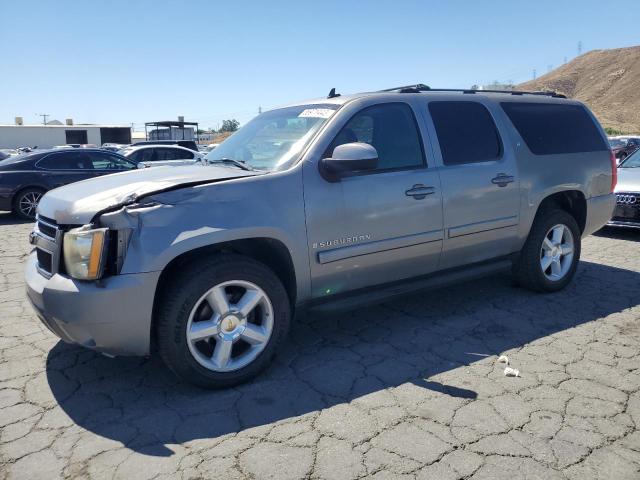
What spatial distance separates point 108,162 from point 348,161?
9.95 metres

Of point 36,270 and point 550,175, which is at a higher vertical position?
point 550,175

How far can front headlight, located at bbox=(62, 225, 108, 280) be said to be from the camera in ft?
9.38

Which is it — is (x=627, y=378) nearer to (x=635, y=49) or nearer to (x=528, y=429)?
(x=528, y=429)

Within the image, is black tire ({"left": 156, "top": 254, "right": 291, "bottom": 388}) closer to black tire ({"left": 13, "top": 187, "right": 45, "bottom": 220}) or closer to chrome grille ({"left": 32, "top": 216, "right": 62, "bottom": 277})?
chrome grille ({"left": 32, "top": 216, "right": 62, "bottom": 277})

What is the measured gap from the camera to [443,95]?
4.41m

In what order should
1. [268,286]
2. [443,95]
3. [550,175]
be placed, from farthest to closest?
[550,175], [443,95], [268,286]

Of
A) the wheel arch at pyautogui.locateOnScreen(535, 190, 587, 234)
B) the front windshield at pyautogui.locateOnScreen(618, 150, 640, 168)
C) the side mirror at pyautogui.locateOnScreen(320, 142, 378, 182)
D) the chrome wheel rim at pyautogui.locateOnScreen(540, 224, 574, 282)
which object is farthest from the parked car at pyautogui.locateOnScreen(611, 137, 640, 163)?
the side mirror at pyautogui.locateOnScreen(320, 142, 378, 182)

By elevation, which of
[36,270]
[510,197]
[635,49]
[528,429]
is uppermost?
[635,49]

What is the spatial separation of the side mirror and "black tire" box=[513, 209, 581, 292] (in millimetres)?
2196

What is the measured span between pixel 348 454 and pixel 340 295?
132 cm

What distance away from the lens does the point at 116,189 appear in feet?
10.5

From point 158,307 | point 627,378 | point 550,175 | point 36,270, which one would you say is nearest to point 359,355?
point 158,307

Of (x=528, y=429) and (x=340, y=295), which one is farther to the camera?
(x=340, y=295)

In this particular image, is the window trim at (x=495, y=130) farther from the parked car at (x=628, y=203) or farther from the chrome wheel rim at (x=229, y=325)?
the parked car at (x=628, y=203)
